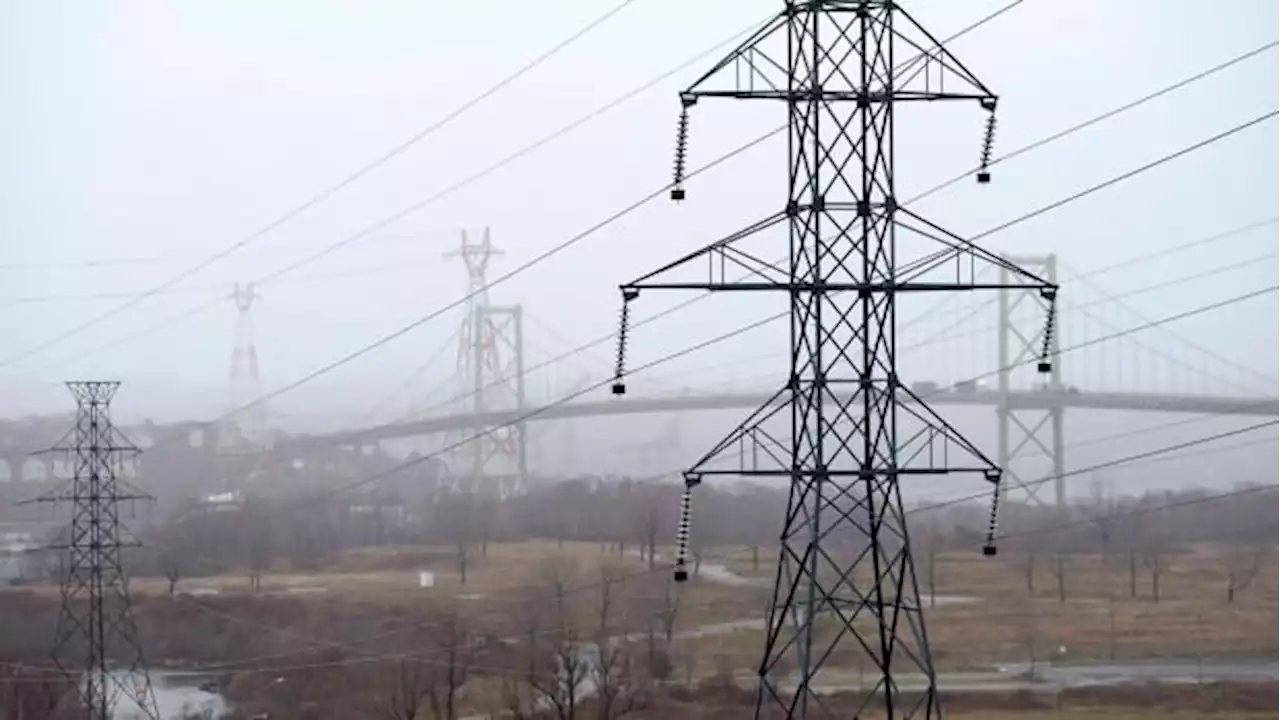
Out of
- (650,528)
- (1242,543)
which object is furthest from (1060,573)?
(650,528)

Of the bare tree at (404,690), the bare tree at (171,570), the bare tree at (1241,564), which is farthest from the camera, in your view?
the bare tree at (171,570)

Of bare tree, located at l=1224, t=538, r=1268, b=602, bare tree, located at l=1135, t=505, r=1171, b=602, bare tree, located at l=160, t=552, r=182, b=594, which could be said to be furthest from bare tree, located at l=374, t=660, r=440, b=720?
bare tree, located at l=1224, t=538, r=1268, b=602

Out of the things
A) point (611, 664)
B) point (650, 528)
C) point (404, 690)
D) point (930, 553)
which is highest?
point (650, 528)

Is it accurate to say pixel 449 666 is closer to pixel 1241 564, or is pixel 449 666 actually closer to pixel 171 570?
pixel 171 570

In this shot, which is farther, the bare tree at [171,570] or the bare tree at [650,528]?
the bare tree at [171,570]

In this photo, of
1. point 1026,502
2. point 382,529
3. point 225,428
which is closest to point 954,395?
point 1026,502

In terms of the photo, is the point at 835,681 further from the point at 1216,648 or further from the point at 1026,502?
the point at 1026,502

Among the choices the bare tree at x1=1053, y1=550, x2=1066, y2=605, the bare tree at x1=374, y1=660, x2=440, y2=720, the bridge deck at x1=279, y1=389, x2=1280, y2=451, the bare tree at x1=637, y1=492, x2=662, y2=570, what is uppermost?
the bridge deck at x1=279, y1=389, x2=1280, y2=451

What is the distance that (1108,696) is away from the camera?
11219 millimetres

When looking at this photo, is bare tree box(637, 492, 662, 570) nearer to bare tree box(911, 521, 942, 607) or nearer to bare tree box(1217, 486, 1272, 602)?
bare tree box(911, 521, 942, 607)

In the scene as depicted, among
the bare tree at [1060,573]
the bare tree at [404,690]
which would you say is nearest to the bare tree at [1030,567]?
the bare tree at [1060,573]

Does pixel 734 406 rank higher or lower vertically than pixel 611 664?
higher

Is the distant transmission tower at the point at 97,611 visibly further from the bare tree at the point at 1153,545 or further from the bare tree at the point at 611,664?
the bare tree at the point at 1153,545

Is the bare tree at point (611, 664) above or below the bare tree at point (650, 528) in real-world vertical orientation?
below
